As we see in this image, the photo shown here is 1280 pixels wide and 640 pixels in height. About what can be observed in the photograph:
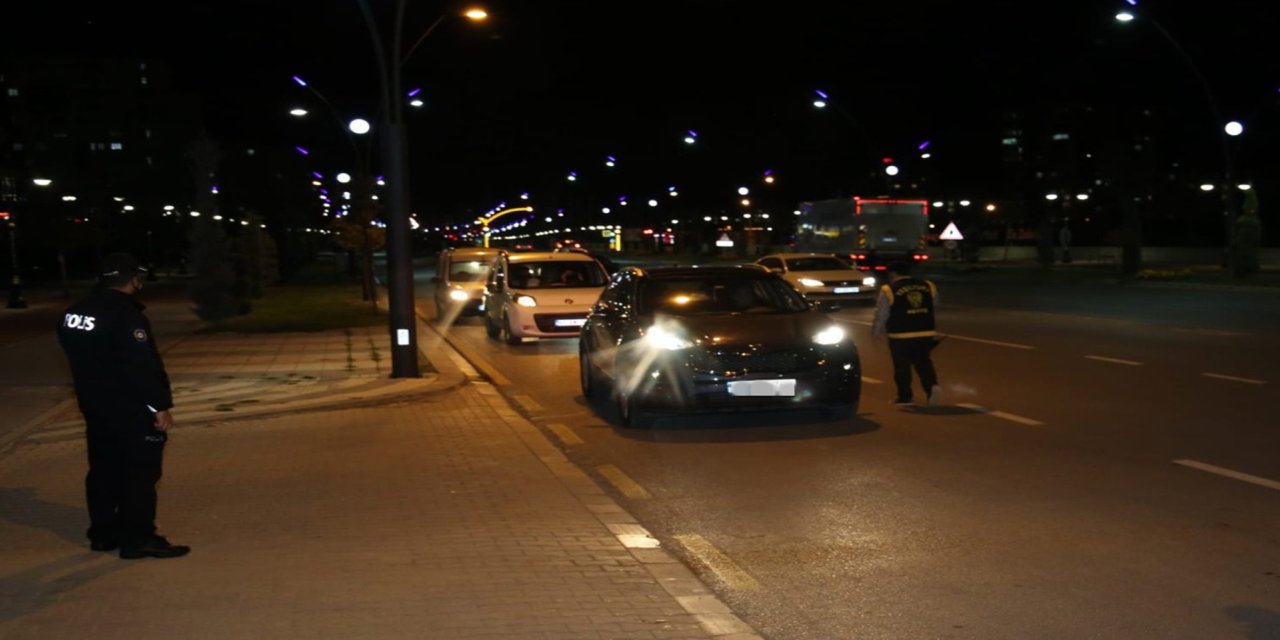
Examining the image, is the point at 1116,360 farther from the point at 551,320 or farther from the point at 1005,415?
the point at 551,320

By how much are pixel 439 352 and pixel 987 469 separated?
12.5 meters

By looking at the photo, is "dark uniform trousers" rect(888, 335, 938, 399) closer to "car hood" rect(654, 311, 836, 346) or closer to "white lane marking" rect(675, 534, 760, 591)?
"car hood" rect(654, 311, 836, 346)

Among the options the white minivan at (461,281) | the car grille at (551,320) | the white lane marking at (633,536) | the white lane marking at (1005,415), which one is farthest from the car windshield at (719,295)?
the white minivan at (461,281)

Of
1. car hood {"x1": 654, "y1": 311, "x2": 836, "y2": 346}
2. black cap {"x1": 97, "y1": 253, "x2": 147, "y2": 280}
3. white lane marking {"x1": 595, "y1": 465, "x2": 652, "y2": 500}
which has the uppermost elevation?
black cap {"x1": 97, "y1": 253, "x2": 147, "y2": 280}

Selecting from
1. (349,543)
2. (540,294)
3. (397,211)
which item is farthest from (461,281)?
(349,543)

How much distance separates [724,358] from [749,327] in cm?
53

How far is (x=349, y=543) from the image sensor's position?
706 centimetres

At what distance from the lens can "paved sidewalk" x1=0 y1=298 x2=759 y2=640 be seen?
5.54 m

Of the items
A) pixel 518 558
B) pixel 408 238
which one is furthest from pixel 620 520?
pixel 408 238

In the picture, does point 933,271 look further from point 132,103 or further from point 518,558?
point 132,103

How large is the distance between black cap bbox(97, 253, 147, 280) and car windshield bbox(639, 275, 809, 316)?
605 centimetres

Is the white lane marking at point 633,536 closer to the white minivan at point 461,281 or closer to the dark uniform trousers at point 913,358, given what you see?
the dark uniform trousers at point 913,358

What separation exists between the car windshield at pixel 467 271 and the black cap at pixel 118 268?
2208 centimetres

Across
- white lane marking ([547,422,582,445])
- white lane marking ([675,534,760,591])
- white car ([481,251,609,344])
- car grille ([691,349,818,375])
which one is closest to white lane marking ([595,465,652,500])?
white lane marking ([675,534,760,591])
